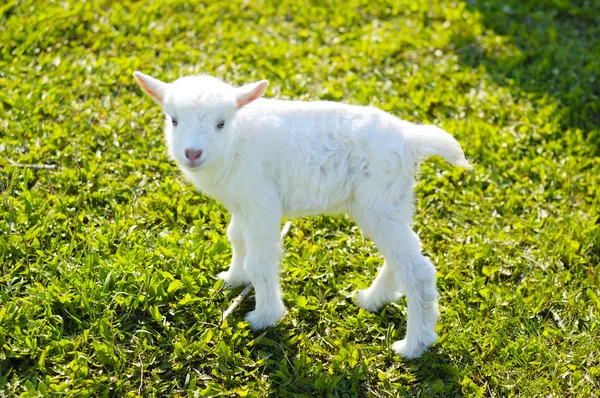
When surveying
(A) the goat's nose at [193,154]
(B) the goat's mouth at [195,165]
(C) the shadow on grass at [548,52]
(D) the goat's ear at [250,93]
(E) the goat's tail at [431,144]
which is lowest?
(C) the shadow on grass at [548,52]

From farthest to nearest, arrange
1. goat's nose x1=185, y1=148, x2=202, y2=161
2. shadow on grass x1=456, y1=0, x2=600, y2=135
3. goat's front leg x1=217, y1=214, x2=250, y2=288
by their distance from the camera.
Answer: shadow on grass x1=456, y1=0, x2=600, y2=135 → goat's front leg x1=217, y1=214, x2=250, y2=288 → goat's nose x1=185, y1=148, x2=202, y2=161

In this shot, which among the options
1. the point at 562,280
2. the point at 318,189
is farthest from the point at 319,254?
the point at 562,280

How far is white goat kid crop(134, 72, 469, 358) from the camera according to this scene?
5020mm

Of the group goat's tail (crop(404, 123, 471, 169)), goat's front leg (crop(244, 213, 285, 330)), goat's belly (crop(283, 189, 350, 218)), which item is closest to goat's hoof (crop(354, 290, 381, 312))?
A: goat's front leg (crop(244, 213, 285, 330))

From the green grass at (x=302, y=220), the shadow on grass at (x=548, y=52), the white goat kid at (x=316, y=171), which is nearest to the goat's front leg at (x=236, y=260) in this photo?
the green grass at (x=302, y=220)

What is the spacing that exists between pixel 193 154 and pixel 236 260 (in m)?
1.39

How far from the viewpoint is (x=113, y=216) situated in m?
6.43

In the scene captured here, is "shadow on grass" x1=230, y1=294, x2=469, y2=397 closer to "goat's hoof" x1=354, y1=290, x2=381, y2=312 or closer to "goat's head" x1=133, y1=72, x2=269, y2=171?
"goat's hoof" x1=354, y1=290, x2=381, y2=312

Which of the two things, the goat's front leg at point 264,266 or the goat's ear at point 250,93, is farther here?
the goat's front leg at point 264,266

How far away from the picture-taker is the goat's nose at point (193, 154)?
462 centimetres

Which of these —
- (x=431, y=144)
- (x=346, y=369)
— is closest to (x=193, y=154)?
(x=431, y=144)

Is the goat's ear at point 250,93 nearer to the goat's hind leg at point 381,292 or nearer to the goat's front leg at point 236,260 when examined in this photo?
the goat's front leg at point 236,260

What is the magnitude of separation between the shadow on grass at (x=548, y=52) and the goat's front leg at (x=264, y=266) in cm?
437

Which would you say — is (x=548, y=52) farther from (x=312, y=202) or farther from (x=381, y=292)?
(x=312, y=202)
